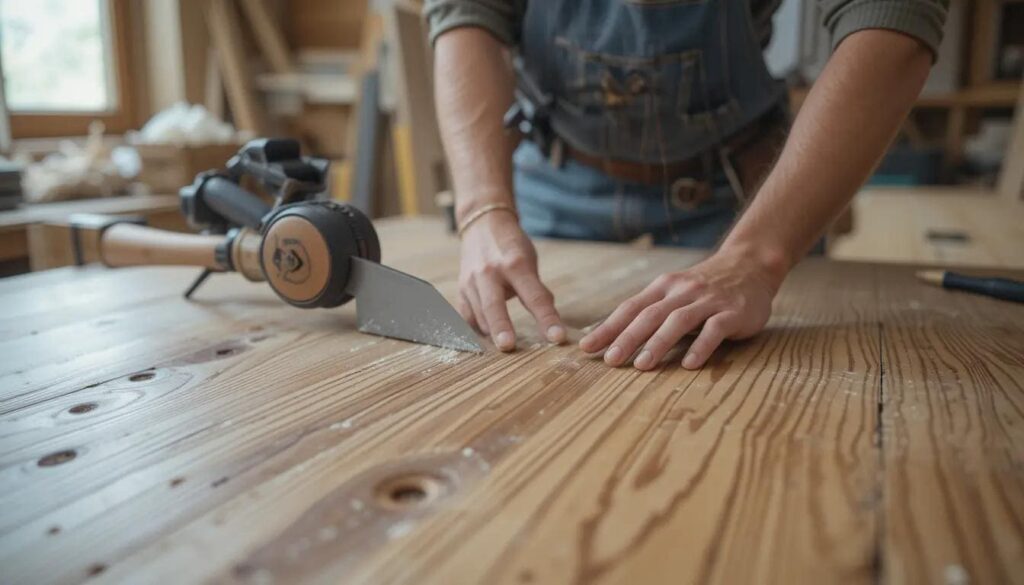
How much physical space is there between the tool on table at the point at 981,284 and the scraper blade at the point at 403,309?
2.37 feet

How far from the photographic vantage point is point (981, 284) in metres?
1.04

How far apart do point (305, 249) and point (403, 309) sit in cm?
12

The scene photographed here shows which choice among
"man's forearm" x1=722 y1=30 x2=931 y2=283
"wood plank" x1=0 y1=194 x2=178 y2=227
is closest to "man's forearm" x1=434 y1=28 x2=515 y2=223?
"man's forearm" x1=722 y1=30 x2=931 y2=283

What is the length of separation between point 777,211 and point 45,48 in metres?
2.53

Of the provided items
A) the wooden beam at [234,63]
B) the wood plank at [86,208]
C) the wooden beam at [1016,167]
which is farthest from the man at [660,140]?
the wooden beam at [1016,167]

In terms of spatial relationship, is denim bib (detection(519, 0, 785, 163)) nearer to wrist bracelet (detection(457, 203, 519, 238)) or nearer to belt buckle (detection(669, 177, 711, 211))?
belt buckle (detection(669, 177, 711, 211))

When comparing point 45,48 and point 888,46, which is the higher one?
point 45,48

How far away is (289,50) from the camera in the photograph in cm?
326

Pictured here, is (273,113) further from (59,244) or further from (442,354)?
(442,354)

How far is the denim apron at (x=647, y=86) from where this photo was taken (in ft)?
3.85

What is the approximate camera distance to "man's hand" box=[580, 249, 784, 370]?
2.40 feet

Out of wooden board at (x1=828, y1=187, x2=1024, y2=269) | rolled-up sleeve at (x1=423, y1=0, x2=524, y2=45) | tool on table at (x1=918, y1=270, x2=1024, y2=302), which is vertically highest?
rolled-up sleeve at (x1=423, y1=0, x2=524, y2=45)

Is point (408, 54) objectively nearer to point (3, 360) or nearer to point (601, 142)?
point (601, 142)

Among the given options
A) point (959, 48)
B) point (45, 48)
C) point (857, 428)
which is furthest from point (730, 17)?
point (959, 48)
